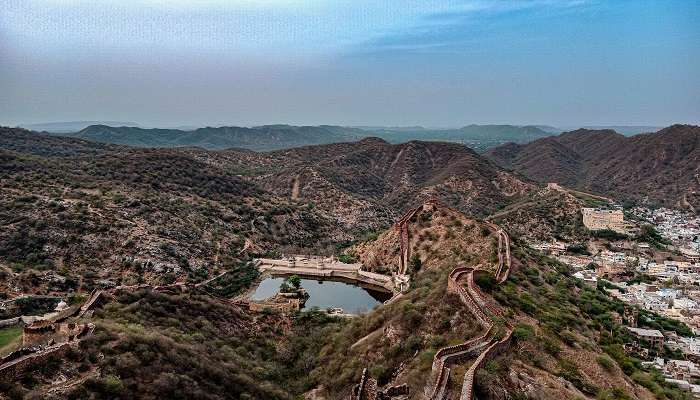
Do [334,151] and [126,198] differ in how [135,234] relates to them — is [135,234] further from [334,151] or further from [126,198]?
[334,151]

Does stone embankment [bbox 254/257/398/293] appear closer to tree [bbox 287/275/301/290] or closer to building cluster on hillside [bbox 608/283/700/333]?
tree [bbox 287/275/301/290]

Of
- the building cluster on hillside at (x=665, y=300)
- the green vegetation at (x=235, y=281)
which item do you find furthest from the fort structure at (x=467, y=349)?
the building cluster on hillside at (x=665, y=300)

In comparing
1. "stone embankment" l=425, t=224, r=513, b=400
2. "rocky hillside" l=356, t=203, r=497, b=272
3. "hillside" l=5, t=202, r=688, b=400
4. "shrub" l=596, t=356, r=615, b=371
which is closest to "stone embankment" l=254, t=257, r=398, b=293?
"rocky hillside" l=356, t=203, r=497, b=272

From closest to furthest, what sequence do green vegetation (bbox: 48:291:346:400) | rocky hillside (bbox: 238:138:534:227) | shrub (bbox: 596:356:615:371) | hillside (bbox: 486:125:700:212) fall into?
green vegetation (bbox: 48:291:346:400) < shrub (bbox: 596:356:615:371) < rocky hillside (bbox: 238:138:534:227) < hillside (bbox: 486:125:700:212)

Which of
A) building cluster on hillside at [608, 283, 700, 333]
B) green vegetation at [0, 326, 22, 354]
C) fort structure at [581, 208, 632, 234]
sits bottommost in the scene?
building cluster on hillside at [608, 283, 700, 333]

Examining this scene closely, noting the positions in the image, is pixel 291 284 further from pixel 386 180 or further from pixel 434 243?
pixel 386 180

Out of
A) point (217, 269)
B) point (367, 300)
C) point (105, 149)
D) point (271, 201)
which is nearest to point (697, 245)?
point (367, 300)

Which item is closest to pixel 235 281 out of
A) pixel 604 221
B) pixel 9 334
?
pixel 9 334
